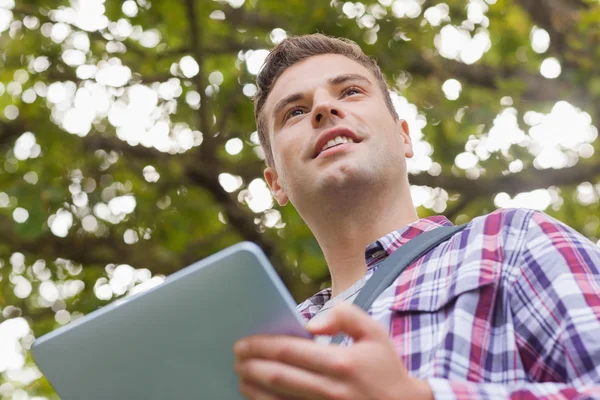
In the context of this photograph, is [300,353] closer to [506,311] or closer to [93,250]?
[506,311]

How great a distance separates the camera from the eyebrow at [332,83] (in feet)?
6.74

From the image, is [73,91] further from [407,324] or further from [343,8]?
[407,324]

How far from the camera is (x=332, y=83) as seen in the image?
6.75ft

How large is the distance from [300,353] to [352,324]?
75mm

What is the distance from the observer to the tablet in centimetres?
84

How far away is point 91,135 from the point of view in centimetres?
404

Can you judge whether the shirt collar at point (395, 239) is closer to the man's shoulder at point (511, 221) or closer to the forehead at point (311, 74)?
the man's shoulder at point (511, 221)

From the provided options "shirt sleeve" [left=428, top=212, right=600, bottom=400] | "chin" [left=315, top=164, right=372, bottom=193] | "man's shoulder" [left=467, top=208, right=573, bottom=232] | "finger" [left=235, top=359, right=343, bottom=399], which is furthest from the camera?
"chin" [left=315, top=164, right=372, bottom=193]

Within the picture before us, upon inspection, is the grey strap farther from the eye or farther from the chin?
the eye

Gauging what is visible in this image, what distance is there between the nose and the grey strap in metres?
0.55

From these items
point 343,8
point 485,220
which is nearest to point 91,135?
point 343,8

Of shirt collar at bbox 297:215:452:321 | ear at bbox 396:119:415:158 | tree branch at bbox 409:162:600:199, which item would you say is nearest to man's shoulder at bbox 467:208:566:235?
shirt collar at bbox 297:215:452:321

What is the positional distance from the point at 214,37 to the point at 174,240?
4.50ft

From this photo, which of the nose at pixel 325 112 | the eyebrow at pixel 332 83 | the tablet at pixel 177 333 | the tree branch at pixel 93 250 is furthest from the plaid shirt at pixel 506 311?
the tree branch at pixel 93 250
